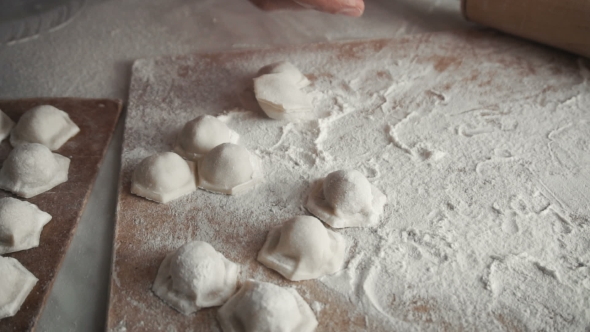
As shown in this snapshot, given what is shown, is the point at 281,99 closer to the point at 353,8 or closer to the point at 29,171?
the point at 353,8

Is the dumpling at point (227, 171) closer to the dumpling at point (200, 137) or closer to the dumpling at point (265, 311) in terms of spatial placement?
the dumpling at point (200, 137)

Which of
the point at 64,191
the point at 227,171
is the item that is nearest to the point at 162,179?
the point at 227,171

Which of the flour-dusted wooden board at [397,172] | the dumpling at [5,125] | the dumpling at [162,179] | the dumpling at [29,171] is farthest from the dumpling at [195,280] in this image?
the dumpling at [5,125]

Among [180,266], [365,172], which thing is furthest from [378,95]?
[180,266]

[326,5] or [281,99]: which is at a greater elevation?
[326,5]

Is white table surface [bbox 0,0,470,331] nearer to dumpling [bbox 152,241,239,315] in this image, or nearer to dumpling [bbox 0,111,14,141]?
dumpling [bbox 0,111,14,141]

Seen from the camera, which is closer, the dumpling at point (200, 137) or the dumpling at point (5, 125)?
the dumpling at point (200, 137)

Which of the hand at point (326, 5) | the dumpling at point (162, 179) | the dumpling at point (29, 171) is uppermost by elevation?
the hand at point (326, 5)

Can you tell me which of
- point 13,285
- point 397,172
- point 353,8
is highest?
point 353,8
